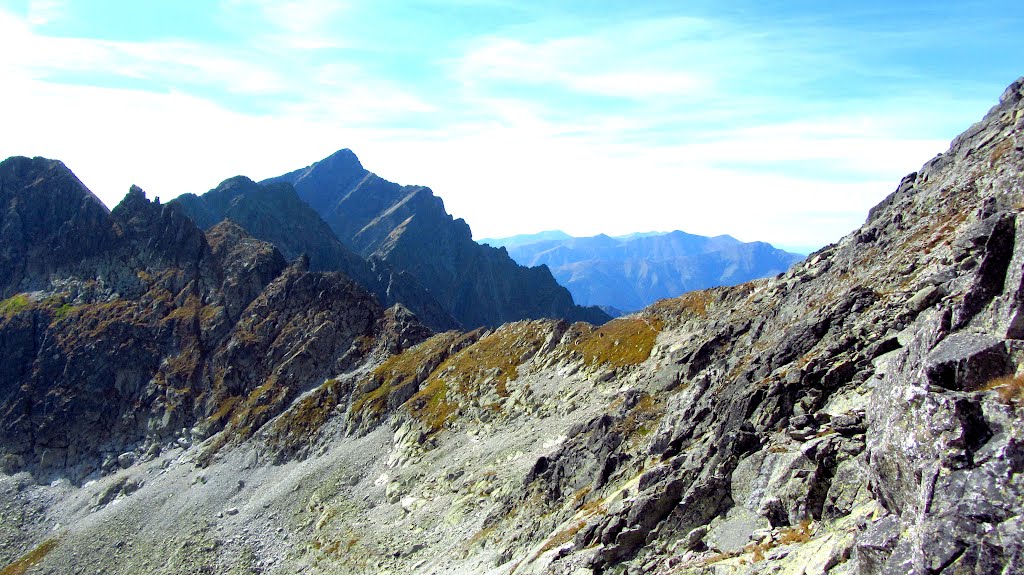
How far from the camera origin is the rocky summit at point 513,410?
722 inches

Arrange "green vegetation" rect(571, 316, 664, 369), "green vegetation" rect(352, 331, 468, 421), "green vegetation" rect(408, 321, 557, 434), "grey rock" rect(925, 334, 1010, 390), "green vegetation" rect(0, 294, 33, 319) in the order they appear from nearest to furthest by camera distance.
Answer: "grey rock" rect(925, 334, 1010, 390) < "green vegetation" rect(571, 316, 664, 369) < "green vegetation" rect(408, 321, 557, 434) < "green vegetation" rect(352, 331, 468, 421) < "green vegetation" rect(0, 294, 33, 319)

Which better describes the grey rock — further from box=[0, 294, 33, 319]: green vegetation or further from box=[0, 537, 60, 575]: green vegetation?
box=[0, 294, 33, 319]: green vegetation

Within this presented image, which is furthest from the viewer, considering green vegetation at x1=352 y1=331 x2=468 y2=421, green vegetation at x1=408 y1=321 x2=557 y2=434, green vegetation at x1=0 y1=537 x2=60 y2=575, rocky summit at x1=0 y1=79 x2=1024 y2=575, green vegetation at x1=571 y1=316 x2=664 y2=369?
green vegetation at x1=352 y1=331 x2=468 y2=421

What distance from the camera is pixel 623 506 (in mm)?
32906

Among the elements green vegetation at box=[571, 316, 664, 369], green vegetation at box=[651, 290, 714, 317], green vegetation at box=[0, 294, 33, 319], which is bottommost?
green vegetation at box=[571, 316, 664, 369]

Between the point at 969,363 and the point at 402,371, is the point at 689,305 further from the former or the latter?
the point at 969,363

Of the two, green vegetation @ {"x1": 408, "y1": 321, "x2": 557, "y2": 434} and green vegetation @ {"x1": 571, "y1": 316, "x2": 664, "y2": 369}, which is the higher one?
green vegetation @ {"x1": 571, "y1": 316, "x2": 664, "y2": 369}

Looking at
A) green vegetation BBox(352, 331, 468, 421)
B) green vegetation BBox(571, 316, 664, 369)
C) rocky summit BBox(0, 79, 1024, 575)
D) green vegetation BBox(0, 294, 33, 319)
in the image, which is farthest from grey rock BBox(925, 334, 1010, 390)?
green vegetation BBox(0, 294, 33, 319)

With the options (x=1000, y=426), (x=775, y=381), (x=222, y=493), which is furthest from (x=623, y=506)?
(x=222, y=493)

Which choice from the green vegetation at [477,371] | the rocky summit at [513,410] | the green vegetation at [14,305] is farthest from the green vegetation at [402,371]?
the green vegetation at [14,305]

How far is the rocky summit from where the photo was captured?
18.3m

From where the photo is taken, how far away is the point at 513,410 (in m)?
76.1

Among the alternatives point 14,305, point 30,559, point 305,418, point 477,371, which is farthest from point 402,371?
point 14,305

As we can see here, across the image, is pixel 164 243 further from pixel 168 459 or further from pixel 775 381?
pixel 775 381
